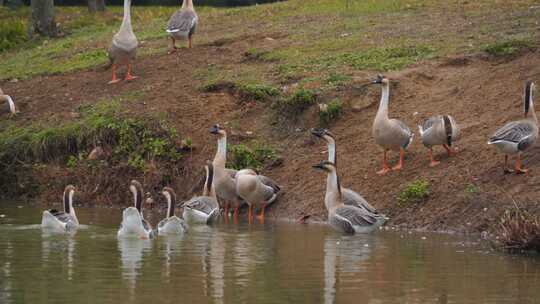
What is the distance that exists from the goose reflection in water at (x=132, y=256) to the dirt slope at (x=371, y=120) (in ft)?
11.3

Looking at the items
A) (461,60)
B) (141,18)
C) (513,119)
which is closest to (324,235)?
(513,119)

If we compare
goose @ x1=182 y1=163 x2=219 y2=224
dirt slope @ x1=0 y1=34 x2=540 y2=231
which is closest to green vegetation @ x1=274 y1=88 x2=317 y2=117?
dirt slope @ x1=0 y1=34 x2=540 y2=231

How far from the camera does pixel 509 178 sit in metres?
17.7

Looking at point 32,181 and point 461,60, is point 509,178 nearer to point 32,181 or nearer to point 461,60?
point 461,60

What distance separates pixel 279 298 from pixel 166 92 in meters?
11.5

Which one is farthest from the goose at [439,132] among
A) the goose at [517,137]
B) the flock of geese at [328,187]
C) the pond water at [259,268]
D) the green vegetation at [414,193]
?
the pond water at [259,268]

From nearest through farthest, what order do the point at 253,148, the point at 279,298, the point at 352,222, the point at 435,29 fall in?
the point at 279,298 < the point at 352,222 < the point at 253,148 < the point at 435,29

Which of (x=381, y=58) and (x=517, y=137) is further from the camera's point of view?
(x=381, y=58)

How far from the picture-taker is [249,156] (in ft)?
68.5

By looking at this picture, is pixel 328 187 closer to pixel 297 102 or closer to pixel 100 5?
pixel 297 102

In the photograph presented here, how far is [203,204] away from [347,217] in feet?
8.13


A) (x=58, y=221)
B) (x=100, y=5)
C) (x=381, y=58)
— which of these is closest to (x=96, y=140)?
(x=58, y=221)

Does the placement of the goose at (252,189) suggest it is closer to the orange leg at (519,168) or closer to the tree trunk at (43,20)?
the orange leg at (519,168)

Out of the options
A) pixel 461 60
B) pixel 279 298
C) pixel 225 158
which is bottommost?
pixel 279 298
